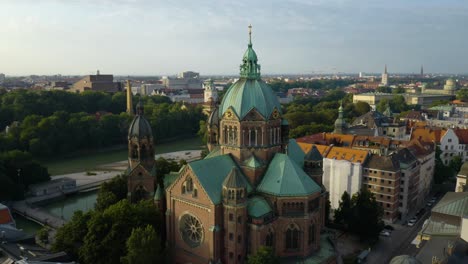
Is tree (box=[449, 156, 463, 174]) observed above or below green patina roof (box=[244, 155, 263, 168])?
below

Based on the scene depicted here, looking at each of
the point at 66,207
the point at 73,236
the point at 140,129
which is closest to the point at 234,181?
the point at 73,236

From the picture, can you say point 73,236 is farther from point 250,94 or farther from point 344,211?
point 344,211

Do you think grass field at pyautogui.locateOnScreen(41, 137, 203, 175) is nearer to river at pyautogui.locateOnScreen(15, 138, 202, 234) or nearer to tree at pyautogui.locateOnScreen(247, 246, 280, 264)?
river at pyautogui.locateOnScreen(15, 138, 202, 234)

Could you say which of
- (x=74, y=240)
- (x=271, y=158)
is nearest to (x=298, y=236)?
(x=271, y=158)

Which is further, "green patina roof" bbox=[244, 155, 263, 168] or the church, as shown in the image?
"green patina roof" bbox=[244, 155, 263, 168]

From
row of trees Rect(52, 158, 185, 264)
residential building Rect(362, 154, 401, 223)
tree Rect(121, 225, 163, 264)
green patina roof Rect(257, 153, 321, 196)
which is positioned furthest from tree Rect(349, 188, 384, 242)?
tree Rect(121, 225, 163, 264)
